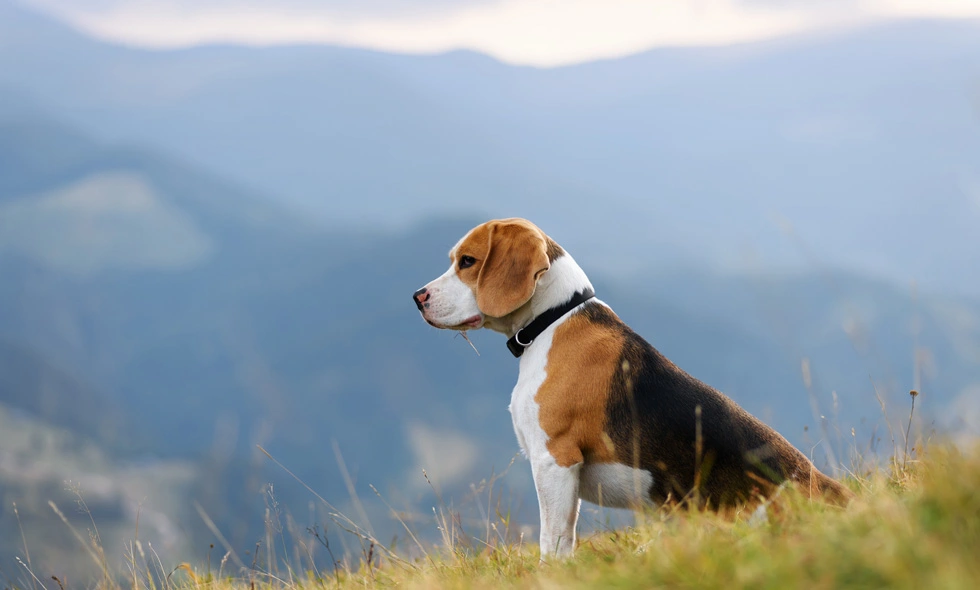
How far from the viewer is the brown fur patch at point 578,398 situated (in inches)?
169

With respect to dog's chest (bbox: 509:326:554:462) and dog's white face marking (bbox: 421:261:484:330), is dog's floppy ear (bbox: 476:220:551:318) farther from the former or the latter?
dog's chest (bbox: 509:326:554:462)

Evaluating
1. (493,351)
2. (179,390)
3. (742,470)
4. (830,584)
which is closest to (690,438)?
(742,470)

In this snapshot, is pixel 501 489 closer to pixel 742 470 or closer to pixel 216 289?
pixel 742 470

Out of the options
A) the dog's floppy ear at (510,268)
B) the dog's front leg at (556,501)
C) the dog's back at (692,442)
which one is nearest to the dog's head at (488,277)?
the dog's floppy ear at (510,268)

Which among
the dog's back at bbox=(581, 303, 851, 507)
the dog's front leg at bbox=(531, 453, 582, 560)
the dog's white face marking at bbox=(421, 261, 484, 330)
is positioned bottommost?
the dog's front leg at bbox=(531, 453, 582, 560)

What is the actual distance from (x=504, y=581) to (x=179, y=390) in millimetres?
180243

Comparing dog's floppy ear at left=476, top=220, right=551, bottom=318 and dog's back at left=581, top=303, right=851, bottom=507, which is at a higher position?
dog's floppy ear at left=476, top=220, right=551, bottom=318

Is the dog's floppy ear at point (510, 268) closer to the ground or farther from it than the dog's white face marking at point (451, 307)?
farther from it

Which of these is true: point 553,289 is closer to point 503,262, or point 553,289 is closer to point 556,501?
point 503,262

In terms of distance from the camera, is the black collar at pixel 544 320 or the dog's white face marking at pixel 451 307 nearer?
the black collar at pixel 544 320

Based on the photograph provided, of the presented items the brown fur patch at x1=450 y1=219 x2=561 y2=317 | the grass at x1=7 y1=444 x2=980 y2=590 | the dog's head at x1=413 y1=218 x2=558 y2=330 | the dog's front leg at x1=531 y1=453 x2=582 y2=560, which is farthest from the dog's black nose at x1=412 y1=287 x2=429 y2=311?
the grass at x1=7 y1=444 x2=980 y2=590

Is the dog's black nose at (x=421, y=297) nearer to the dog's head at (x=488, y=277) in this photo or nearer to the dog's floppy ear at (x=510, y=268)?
the dog's head at (x=488, y=277)

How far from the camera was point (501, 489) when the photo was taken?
15.8 ft

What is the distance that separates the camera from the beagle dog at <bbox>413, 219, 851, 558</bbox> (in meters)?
4.23
